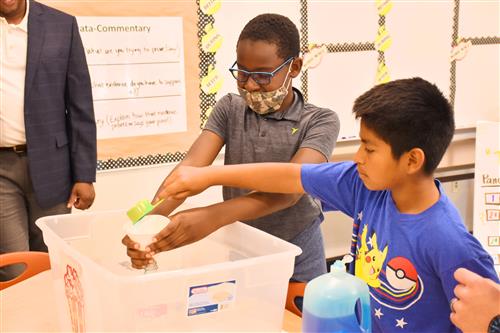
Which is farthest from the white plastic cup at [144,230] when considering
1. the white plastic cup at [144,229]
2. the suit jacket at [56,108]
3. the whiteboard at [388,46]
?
the whiteboard at [388,46]

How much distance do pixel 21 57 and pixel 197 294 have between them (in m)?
1.33

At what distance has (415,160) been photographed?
3.59 feet

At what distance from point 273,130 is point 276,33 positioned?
0.25 m

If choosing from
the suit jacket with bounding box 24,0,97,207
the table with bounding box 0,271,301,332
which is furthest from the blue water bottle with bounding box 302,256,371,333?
the suit jacket with bounding box 24,0,97,207

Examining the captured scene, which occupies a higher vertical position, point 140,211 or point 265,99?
point 265,99

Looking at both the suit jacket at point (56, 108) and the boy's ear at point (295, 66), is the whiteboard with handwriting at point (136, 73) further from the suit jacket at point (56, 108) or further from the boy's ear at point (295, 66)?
the boy's ear at point (295, 66)

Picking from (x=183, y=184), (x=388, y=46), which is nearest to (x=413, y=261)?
(x=183, y=184)

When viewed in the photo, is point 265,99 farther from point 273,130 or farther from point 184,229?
point 184,229

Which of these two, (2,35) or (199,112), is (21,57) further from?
(199,112)

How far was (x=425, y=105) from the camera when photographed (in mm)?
1093

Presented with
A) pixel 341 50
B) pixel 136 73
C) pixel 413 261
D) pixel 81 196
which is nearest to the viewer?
pixel 413 261

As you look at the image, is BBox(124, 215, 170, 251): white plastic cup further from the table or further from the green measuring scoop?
the table

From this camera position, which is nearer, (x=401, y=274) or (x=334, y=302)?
(x=334, y=302)

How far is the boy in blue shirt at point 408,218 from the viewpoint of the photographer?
1014mm
